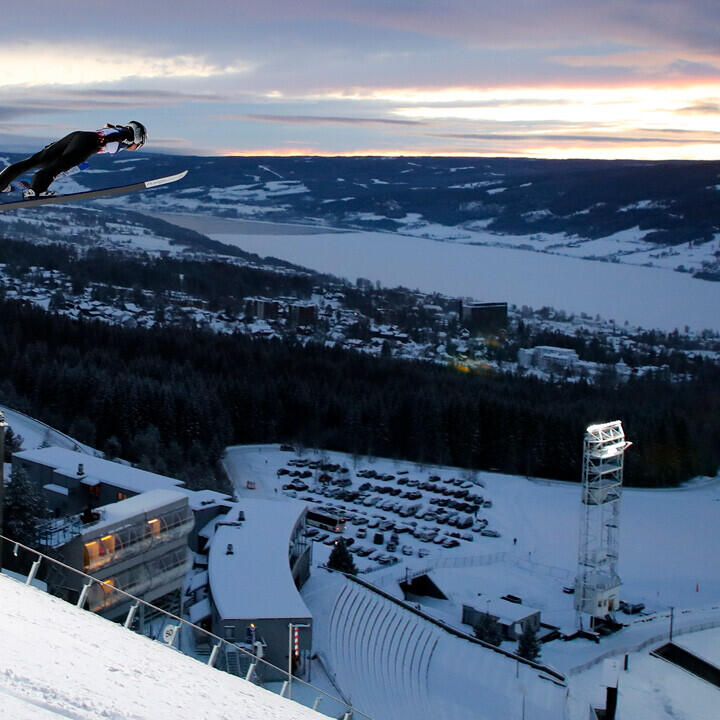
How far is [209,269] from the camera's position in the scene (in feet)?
128

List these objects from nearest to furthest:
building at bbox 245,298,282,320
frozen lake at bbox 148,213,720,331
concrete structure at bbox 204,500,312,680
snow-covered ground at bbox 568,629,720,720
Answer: concrete structure at bbox 204,500,312,680, snow-covered ground at bbox 568,629,720,720, building at bbox 245,298,282,320, frozen lake at bbox 148,213,720,331

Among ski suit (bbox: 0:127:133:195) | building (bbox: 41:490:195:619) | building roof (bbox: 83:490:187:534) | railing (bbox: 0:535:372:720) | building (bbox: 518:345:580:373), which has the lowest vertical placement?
building (bbox: 518:345:580:373)

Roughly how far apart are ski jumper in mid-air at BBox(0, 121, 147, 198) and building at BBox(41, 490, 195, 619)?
377 centimetres

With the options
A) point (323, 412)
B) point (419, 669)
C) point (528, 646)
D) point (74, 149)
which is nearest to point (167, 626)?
point (74, 149)

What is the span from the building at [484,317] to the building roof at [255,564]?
874 inches

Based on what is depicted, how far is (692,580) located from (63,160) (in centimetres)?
952

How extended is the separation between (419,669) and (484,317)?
85.7 feet

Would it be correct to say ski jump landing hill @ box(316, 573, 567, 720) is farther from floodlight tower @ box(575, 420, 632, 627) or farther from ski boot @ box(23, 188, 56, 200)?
ski boot @ box(23, 188, 56, 200)

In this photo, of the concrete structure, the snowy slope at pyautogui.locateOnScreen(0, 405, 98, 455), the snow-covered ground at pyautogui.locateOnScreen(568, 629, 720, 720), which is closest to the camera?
the concrete structure

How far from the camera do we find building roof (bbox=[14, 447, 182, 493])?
8469mm

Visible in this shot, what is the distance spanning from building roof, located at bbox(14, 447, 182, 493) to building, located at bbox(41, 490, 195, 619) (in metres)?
2.05

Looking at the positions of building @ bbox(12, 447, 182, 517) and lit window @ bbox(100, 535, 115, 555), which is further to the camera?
building @ bbox(12, 447, 182, 517)

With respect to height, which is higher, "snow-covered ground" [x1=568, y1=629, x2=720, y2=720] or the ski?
the ski

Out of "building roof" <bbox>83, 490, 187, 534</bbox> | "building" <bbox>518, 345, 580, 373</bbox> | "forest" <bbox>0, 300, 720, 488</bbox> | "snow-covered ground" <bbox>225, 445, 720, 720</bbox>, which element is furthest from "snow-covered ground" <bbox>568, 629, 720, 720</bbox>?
"building" <bbox>518, 345, 580, 373</bbox>
